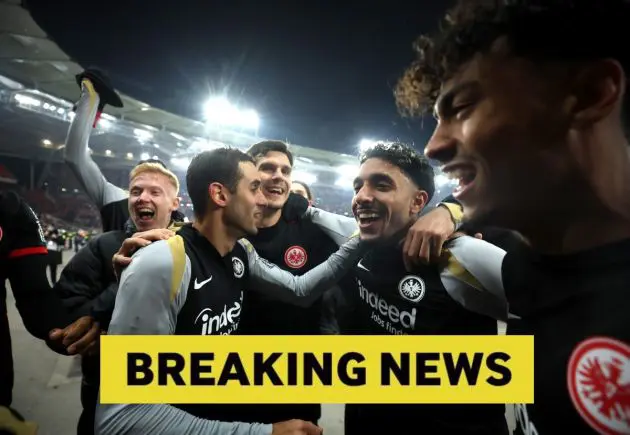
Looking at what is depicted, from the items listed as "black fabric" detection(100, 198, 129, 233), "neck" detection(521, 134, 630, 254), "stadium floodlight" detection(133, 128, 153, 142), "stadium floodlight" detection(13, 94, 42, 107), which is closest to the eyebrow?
"neck" detection(521, 134, 630, 254)

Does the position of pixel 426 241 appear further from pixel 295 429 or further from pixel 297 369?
pixel 295 429

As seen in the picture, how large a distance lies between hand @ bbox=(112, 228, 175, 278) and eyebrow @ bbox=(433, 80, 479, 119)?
1212mm

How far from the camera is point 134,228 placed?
2.33 metres

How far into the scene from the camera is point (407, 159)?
1.85 meters

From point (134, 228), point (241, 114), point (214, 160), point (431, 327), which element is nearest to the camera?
point (431, 327)

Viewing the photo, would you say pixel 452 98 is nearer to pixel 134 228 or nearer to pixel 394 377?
pixel 394 377

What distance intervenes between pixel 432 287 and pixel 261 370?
888 mm

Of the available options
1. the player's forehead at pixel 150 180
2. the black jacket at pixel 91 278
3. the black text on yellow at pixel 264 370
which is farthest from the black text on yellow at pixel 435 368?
the player's forehead at pixel 150 180

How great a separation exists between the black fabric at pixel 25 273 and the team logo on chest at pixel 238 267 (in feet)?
2.67

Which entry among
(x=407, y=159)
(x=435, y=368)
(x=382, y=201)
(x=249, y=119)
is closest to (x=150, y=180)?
(x=382, y=201)

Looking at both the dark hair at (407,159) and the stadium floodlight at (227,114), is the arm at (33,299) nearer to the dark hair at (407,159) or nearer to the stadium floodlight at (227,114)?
the dark hair at (407,159)

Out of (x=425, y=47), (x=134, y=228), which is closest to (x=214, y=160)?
(x=134, y=228)

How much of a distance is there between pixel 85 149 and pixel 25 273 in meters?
1.19

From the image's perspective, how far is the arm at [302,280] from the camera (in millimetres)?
1974
